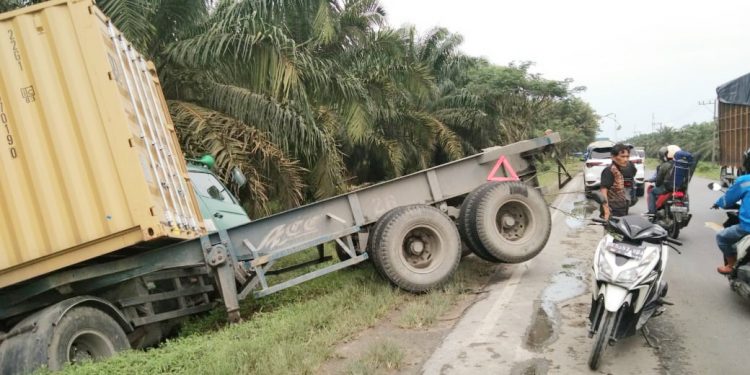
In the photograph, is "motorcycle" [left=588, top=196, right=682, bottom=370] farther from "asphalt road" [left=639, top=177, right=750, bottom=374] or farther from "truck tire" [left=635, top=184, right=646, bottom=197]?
"truck tire" [left=635, top=184, right=646, bottom=197]

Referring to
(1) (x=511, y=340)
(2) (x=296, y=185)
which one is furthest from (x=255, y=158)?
(1) (x=511, y=340)

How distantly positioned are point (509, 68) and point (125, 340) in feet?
92.9

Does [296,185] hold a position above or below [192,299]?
above

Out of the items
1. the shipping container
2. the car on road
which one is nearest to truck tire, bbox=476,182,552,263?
the shipping container

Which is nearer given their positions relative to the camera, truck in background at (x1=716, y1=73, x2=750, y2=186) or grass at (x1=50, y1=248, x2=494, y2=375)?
grass at (x1=50, y1=248, x2=494, y2=375)

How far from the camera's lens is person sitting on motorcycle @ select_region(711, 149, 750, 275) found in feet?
17.1

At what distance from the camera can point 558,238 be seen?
31.0 ft

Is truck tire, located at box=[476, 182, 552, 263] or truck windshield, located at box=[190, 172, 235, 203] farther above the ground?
truck windshield, located at box=[190, 172, 235, 203]

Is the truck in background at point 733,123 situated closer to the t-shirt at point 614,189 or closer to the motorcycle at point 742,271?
the t-shirt at point 614,189

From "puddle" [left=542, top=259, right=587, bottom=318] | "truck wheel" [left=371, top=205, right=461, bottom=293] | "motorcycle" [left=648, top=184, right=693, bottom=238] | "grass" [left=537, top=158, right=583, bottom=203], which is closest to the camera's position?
"puddle" [left=542, top=259, right=587, bottom=318]


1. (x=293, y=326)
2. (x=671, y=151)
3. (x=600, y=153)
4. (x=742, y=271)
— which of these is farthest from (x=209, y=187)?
(x=600, y=153)

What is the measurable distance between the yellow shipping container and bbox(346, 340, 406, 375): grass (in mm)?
1927

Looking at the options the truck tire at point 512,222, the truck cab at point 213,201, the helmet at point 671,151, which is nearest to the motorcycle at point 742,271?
the truck tire at point 512,222

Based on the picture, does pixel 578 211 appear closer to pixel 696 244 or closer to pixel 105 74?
pixel 696 244
